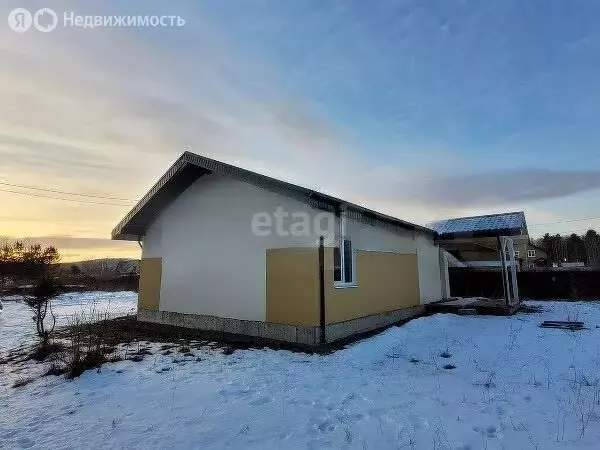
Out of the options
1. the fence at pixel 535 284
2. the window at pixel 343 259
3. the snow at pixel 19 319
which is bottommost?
the snow at pixel 19 319

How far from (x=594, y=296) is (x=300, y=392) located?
2150 cm

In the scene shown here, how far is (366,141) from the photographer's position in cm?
1322

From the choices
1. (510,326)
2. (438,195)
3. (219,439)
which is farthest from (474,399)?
(438,195)

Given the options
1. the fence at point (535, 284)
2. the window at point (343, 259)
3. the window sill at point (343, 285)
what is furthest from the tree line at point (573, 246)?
the window sill at point (343, 285)

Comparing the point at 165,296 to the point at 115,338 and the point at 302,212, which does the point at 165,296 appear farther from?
the point at 302,212

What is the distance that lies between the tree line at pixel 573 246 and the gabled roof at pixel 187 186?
72515mm

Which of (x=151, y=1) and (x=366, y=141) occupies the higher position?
(x=151, y=1)

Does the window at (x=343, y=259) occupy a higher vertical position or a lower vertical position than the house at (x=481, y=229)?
lower

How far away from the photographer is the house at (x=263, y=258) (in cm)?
866

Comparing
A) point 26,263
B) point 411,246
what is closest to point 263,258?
point 411,246

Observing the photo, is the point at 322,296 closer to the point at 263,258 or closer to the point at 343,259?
the point at 343,259

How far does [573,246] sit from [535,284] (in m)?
67.7

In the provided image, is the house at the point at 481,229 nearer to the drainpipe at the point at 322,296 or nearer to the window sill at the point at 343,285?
the window sill at the point at 343,285

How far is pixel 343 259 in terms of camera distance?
31.0ft
